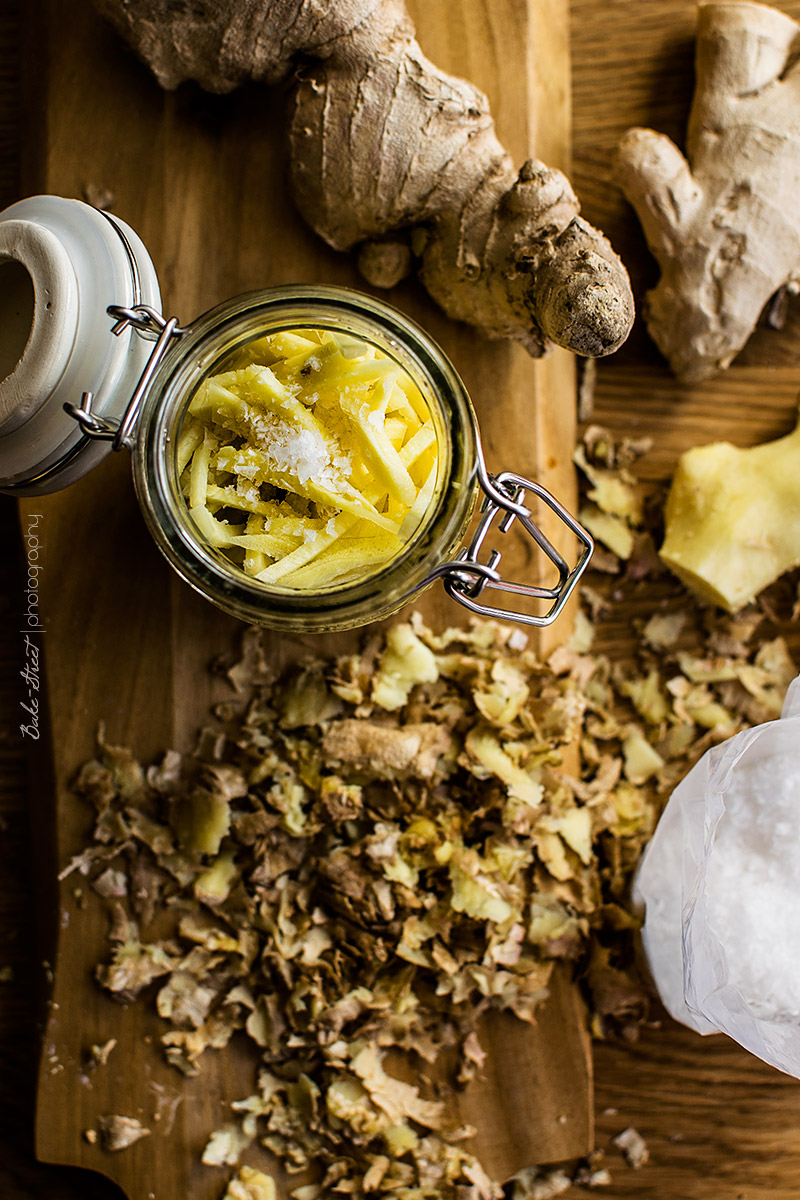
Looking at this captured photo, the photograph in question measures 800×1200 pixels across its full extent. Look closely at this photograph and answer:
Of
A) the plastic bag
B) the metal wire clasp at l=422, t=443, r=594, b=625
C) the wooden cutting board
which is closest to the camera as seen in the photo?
the metal wire clasp at l=422, t=443, r=594, b=625

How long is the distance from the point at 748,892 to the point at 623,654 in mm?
301

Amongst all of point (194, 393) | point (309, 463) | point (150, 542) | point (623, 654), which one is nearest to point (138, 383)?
point (194, 393)

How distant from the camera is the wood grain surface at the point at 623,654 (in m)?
1.00

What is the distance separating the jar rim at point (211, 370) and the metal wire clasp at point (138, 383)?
10 millimetres

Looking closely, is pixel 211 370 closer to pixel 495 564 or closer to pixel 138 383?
pixel 138 383

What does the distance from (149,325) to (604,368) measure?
20.8 inches

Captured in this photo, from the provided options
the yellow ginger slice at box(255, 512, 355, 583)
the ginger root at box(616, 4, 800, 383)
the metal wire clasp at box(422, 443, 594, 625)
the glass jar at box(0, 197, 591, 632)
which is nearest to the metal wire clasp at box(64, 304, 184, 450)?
the glass jar at box(0, 197, 591, 632)

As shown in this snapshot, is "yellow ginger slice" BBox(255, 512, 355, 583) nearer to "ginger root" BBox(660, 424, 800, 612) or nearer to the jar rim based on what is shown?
the jar rim

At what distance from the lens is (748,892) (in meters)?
0.80

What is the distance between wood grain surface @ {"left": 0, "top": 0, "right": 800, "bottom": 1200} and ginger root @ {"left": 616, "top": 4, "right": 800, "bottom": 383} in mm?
61

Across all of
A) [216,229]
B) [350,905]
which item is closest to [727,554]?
[350,905]

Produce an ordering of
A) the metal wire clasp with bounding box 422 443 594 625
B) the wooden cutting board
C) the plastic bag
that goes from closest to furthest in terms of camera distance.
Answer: the metal wire clasp with bounding box 422 443 594 625 < the plastic bag < the wooden cutting board

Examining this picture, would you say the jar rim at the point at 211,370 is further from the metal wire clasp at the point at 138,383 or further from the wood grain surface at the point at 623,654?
the wood grain surface at the point at 623,654

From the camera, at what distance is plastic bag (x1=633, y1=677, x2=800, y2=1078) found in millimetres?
790
